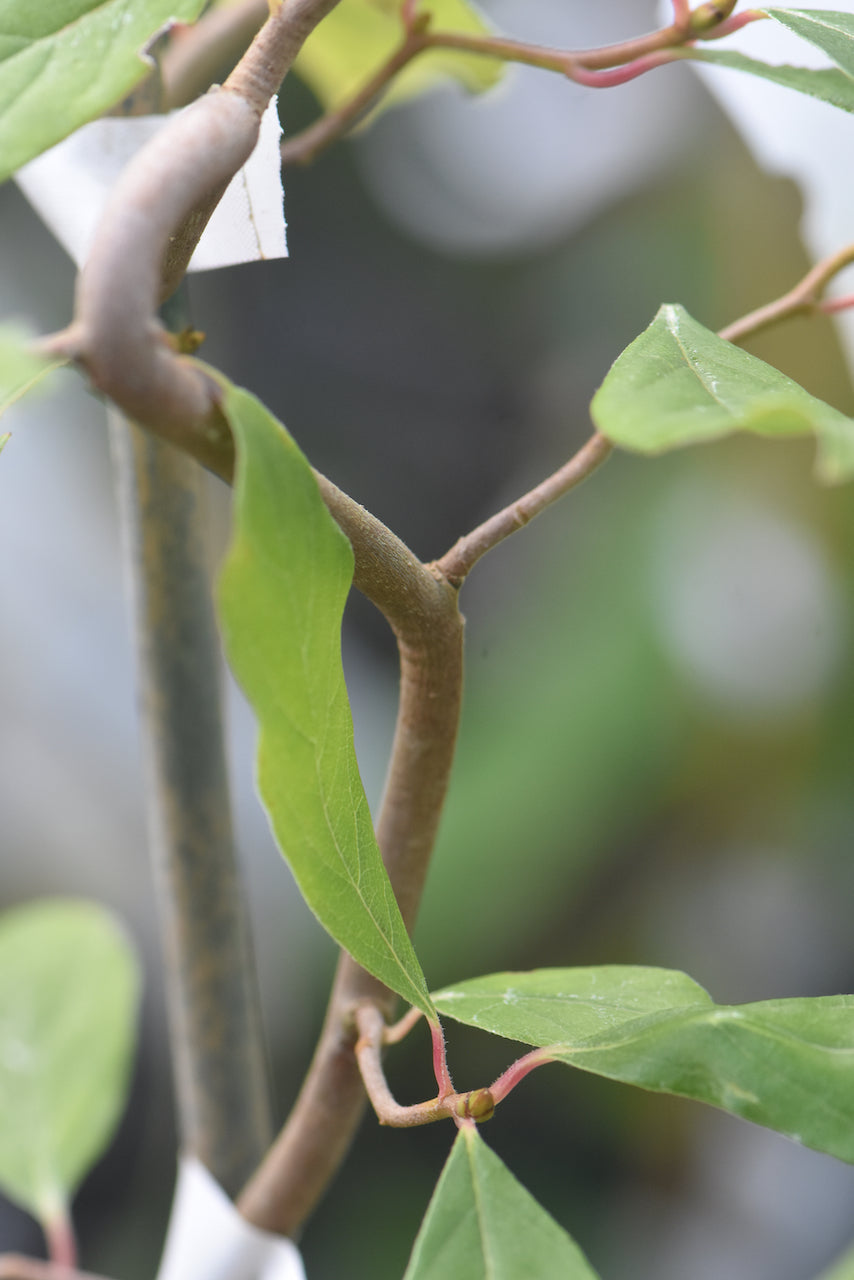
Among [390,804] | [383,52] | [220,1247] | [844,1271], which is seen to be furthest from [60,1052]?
[383,52]

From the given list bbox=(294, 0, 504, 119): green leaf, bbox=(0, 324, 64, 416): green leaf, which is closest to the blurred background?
bbox=(294, 0, 504, 119): green leaf

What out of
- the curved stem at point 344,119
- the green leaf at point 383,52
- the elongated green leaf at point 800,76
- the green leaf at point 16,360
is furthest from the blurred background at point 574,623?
the green leaf at point 16,360

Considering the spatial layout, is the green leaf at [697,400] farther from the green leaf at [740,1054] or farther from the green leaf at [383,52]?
the green leaf at [383,52]

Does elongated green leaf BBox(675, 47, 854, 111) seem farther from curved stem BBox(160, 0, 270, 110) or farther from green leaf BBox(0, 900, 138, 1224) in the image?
green leaf BBox(0, 900, 138, 1224)

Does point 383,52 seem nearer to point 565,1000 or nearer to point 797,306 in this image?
point 797,306

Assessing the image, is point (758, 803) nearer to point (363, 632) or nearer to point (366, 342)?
point (363, 632)

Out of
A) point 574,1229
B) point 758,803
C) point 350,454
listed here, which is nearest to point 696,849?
point 758,803
